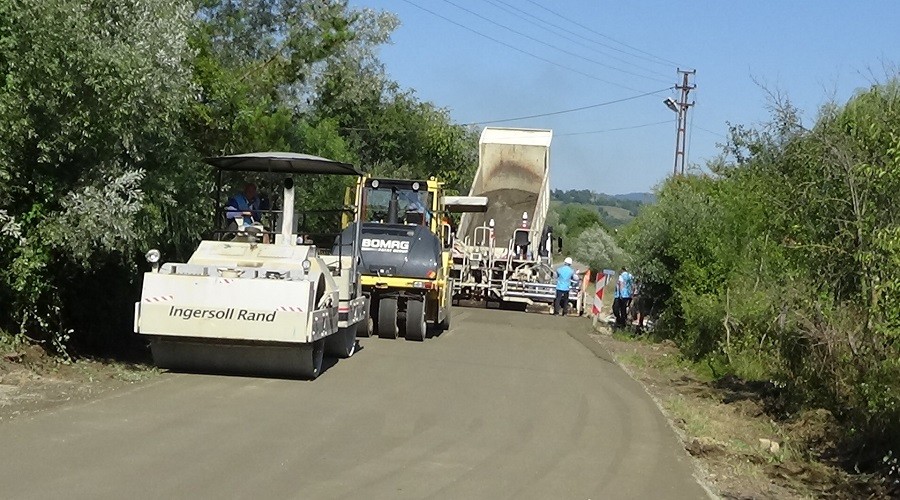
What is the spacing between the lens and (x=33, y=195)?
12.7 metres

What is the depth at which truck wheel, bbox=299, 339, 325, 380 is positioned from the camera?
12727 mm

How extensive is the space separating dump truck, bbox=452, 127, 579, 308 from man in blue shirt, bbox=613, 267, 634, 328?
5.52 ft

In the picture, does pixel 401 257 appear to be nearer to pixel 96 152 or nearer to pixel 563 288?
pixel 96 152

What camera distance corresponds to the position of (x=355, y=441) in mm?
9570

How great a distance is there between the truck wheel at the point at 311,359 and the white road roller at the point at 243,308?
0.04 ft

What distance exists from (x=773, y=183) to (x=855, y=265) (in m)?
1.89

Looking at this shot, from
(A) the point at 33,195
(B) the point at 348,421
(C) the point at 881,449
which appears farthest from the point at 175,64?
(C) the point at 881,449

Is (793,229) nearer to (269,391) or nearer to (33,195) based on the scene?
(269,391)

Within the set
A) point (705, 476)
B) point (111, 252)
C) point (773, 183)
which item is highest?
point (773, 183)

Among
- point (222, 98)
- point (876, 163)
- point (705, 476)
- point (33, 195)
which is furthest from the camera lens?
point (222, 98)

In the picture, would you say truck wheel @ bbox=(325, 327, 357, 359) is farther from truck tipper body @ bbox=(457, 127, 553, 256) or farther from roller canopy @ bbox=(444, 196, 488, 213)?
truck tipper body @ bbox=(457, 127, 553, 256)

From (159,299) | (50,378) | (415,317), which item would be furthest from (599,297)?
(50,378)

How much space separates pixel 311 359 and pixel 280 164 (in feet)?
10.7

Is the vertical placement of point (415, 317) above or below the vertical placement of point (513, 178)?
below
